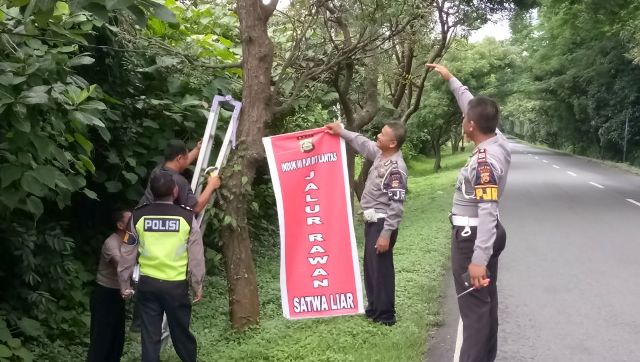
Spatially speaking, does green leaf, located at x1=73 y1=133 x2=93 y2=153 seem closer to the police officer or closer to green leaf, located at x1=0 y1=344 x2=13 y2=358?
the police officer

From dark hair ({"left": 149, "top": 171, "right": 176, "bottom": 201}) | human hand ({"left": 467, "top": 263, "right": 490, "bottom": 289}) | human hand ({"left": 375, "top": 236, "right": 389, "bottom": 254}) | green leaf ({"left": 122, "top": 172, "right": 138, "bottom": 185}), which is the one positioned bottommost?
human hand ({"left": 375, "top": 236, "right": 389, "bottom": 254})

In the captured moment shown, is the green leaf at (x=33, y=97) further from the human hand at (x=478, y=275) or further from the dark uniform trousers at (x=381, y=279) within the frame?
the dark uniform trousers at (x=381, y=279)

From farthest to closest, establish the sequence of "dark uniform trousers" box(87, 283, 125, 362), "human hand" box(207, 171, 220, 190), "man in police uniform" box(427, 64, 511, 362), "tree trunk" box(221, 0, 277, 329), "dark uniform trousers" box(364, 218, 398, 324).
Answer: "dark uniform trousers" box(364, 218, 398, 324)
"tree trunk" box(221, 0, 277, 329)
"human hand" box(207, 171, 220, 190)
"dark uniform trousers" box(87, 283, 125, 362)
"man in police uniform" box(427, 64, 511, 362)

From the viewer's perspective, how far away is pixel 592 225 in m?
11.5

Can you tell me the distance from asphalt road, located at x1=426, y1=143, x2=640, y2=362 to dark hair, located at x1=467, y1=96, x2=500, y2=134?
2107 mm

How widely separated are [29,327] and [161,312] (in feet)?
3.45

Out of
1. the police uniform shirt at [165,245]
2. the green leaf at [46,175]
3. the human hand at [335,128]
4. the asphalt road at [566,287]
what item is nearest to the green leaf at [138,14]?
the green leaf at [46,175]

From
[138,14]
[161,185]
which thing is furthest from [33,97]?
[161,185]

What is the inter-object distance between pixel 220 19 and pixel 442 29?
17.3 ft

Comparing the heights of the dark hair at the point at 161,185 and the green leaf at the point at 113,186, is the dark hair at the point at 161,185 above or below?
above

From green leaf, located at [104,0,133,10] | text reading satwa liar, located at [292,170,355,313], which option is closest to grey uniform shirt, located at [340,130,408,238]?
text reading satwa liar, located at [292,170,355,313]

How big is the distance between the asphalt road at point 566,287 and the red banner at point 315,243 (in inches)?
36.7

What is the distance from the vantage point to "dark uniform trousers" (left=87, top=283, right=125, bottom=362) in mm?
4664

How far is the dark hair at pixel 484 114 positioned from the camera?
381 cm
